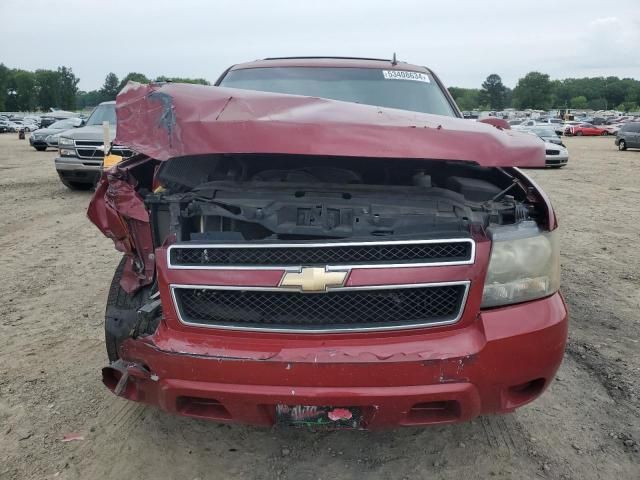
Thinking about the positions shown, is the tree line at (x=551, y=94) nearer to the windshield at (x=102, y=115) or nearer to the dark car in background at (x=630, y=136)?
the dark car in background at (x=630, y=136)

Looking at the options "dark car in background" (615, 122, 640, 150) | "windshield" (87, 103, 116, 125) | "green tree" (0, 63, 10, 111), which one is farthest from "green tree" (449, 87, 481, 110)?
"windshield" (87, 103, 116, 125)

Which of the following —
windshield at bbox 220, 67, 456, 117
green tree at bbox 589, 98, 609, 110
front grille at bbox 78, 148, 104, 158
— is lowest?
front grille at bbox 78, 148, 104, 158

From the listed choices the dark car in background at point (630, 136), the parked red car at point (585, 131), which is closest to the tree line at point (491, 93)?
the parked red car at point (585, 131)

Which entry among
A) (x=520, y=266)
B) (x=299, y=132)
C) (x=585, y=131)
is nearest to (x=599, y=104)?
(x=585, y=131)

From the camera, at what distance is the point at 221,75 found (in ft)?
14.7

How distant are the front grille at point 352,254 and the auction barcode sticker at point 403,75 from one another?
2.32 m

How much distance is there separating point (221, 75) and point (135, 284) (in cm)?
236

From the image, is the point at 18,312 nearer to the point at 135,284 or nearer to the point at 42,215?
the point at 135,284

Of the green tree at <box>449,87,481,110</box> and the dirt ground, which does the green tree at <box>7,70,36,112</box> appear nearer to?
the green tree at <box>449,87,481,110</box>

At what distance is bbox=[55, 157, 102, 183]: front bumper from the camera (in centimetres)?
1033

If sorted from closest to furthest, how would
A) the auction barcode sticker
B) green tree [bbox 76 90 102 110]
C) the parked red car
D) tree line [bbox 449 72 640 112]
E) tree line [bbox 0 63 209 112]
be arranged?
the auction barcode sticker
the parked red car
tree line [bbox 0 63 209 112]
green tree [bbox 76 90 102 110]
tree line [bbox 449 72 640 112]

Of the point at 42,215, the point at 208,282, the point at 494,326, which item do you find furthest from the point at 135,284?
the point at 42,215

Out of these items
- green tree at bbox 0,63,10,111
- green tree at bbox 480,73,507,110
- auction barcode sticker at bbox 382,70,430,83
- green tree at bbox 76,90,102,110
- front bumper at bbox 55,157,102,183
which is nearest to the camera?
auction barcode sticker at bbox 382,70,430,83

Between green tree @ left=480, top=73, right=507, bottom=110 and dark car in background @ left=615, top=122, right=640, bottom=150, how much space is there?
366 feet
